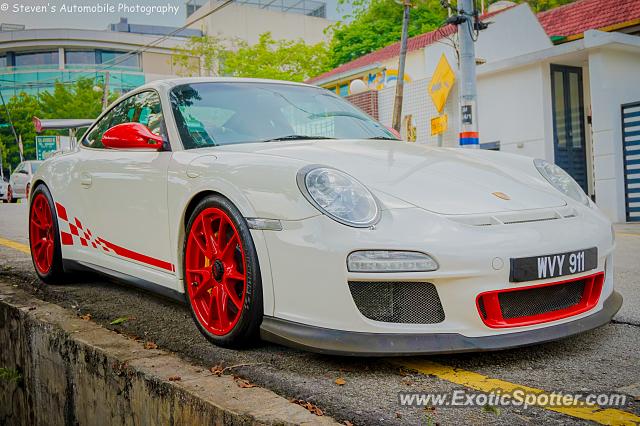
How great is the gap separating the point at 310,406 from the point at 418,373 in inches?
20.5

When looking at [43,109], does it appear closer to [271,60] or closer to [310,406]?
[271,60]

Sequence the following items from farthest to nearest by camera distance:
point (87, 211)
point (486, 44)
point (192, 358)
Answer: point (486, 44) → point (87, 211) → point (192, 358)

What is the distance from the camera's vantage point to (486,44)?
16.8 meters

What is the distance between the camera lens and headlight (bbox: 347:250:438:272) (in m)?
2.36

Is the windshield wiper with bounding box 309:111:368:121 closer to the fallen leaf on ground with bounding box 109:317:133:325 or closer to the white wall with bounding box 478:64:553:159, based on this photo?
the fallen leaf on ground with bounding box 109:317:133:325

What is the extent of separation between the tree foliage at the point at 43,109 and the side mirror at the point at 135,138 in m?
40.7

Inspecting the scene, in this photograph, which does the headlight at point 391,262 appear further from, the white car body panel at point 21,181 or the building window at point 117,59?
the building window at point 117,59

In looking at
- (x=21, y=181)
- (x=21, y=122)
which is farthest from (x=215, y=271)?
(x=21, y=122)

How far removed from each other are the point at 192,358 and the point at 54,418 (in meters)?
1.45

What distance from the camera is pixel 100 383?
9.56 feet

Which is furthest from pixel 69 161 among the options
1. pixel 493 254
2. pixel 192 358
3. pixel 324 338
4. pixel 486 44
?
pixel 486 44

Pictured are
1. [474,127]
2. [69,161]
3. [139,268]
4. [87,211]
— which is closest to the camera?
[139,268]

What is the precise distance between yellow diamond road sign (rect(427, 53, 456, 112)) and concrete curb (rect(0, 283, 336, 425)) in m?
12.2

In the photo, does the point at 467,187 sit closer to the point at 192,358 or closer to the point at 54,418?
the point at 192,358
